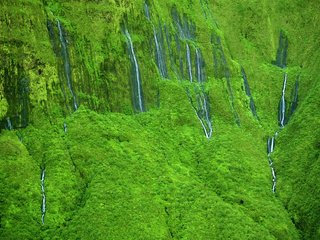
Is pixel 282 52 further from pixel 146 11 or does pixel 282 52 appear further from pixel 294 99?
pixel 146 11

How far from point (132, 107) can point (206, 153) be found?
13.5 metres

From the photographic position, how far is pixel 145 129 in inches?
3056

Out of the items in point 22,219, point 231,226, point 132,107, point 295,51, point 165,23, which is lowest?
point 231,226

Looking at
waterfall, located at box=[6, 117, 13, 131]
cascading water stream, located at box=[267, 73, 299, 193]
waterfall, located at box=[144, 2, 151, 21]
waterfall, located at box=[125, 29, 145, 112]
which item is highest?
waterfall, located at box=[144, 2, 151, 21]

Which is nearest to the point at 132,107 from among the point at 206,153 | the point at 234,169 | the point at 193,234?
the point at 206,153

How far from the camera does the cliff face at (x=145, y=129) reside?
64.8m

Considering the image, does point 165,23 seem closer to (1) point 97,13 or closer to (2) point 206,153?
(1) point 97,13

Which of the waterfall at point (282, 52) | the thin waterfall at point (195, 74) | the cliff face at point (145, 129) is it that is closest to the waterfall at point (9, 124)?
the cliff face at point (145, 129)

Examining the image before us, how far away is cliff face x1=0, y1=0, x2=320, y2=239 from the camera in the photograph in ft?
212

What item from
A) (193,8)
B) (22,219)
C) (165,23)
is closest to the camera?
(22,219)

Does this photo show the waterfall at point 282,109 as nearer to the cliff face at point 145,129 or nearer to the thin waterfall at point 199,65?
the cliff face at point 145,129

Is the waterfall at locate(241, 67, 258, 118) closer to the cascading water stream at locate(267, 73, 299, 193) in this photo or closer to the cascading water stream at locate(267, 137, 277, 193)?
the cascading water stream at locate(267, 73, 299, 193)

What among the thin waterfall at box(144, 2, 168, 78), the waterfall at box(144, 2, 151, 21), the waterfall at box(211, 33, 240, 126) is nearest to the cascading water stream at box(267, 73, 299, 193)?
the waterfall at box(211, 33, 240, 126)

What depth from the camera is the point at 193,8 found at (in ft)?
314
